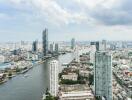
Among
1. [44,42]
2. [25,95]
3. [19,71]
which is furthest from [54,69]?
[44,42]

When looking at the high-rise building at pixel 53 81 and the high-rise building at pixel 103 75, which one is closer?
the high-rise building at pixel 103 75

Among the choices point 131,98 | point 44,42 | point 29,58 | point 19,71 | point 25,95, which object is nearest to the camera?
point 131,98

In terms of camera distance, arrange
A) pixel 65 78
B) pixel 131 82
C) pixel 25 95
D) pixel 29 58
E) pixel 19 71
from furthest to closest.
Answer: pixel 29 58 → pixel 19 71 → pixel 65 78 → pixel 131 82 → pixel 25 95

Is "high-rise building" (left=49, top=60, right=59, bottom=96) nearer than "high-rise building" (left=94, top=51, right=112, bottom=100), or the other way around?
"high-rise building" (left=94, top=51, right=112, bottom=100)

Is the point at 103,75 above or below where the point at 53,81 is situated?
above

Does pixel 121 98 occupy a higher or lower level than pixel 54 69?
lower

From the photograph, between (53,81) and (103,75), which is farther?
(53,81)

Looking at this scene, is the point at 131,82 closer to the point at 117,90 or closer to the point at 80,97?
the point at 117,90

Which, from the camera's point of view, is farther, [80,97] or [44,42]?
[44,42]
